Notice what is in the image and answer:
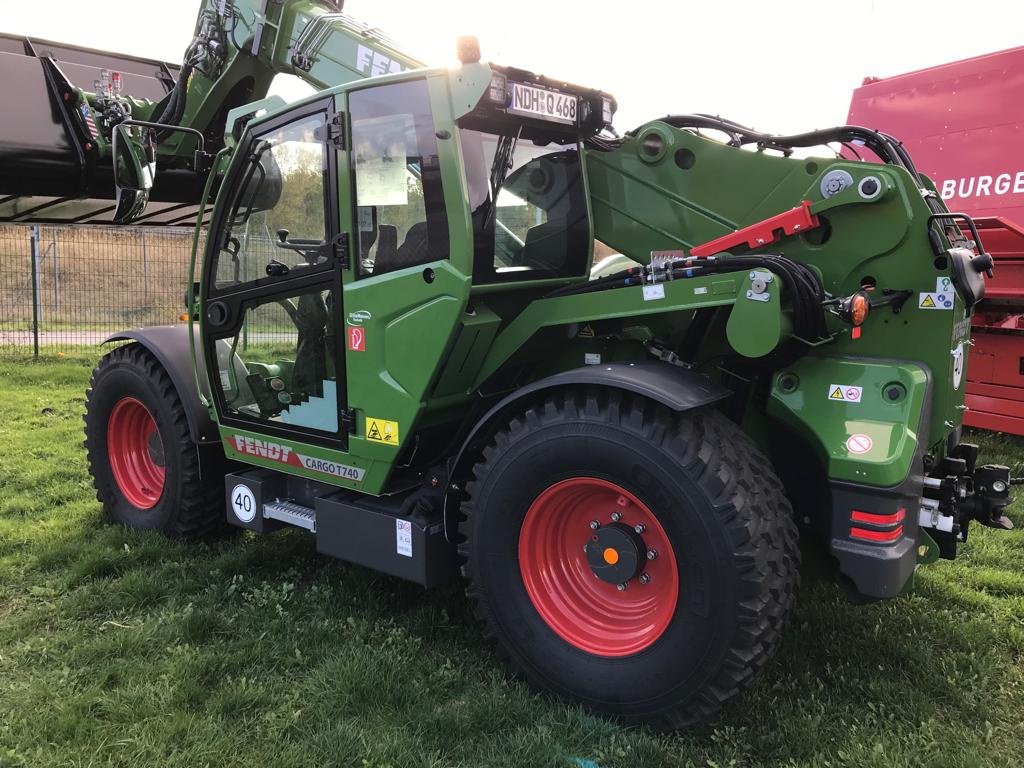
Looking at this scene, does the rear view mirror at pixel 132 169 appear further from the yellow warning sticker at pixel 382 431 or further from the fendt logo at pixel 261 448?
the yellow warning sticker at pixel 382 431

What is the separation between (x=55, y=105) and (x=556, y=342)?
3.84 meters

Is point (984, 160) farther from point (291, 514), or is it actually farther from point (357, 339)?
point (291, 514)

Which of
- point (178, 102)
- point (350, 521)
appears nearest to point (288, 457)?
point (350, 521)

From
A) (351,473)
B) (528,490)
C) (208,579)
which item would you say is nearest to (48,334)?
(208,579)

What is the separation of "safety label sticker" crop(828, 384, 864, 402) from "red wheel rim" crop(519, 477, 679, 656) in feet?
2.71

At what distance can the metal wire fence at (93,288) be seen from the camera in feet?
42.5

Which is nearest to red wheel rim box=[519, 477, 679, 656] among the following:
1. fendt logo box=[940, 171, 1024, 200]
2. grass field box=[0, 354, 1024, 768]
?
grass field box=[0, 354, 1024, 768]

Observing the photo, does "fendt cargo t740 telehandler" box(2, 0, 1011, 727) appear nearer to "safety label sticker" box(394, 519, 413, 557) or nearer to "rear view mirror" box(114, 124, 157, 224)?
"safety label sticker" box(394, 519, 413, 557)

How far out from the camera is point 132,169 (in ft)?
15.0

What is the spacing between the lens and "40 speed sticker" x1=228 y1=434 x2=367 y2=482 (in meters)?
3.63

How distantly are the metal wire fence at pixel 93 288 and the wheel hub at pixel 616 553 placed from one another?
11.2 meters

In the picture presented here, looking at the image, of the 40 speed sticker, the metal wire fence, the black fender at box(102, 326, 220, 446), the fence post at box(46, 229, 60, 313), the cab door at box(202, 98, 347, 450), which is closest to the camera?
the cab door at box(202, 98, 347, 450)

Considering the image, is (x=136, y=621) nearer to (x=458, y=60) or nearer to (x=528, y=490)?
(x=528, y=490)

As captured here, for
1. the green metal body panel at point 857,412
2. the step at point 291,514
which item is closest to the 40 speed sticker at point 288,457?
the step at point 291,514
